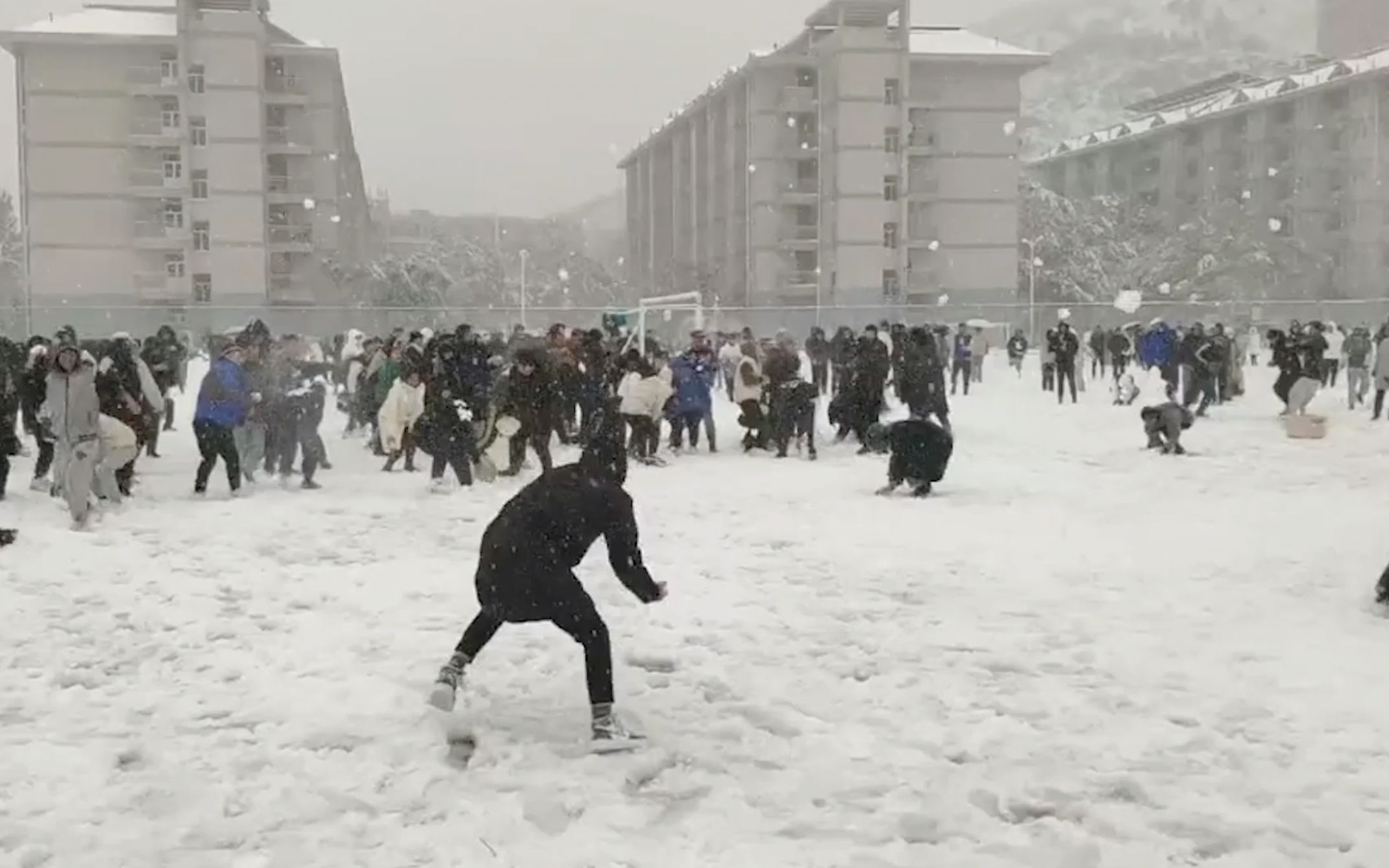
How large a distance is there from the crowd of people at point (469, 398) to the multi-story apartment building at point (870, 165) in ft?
108

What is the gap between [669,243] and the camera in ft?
241

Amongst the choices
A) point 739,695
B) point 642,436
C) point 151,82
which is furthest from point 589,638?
point 151,82

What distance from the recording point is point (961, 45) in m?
58.9

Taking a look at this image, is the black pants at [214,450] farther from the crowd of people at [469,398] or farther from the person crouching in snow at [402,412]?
the person crouching in snow at [402,412]

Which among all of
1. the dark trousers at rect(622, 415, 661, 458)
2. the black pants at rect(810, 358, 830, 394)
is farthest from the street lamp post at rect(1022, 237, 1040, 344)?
the dark trousers at rect(622, 415, 661, 458)

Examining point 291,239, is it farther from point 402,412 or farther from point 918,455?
point 918,455

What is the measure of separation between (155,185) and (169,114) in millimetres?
2790

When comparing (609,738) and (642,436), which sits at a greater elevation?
(642,436)

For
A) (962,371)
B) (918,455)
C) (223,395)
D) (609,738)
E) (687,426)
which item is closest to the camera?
(609,738)

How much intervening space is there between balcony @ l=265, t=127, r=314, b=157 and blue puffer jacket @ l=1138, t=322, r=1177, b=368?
124 ft

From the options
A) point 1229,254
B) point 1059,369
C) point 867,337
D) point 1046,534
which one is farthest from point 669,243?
point 1046,534

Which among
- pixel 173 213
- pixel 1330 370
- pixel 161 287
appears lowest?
pixel 1330 370

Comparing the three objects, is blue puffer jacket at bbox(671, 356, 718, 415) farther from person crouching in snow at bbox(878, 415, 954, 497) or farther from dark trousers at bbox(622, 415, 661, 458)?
person crouching in snow at bbox(878, 415, 954, 497)

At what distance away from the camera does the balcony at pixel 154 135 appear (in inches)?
2010
